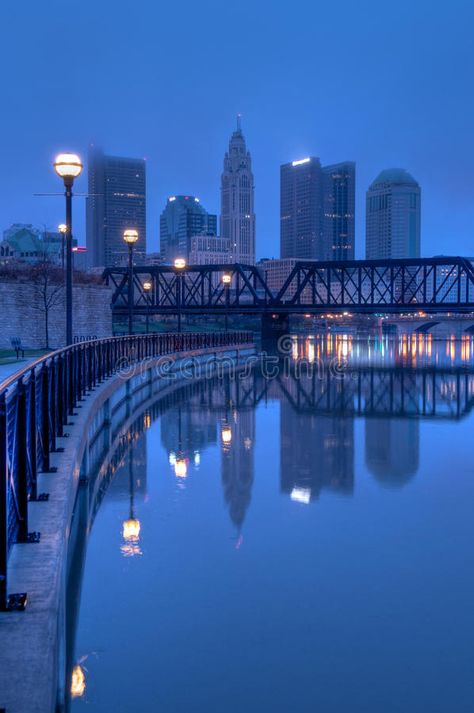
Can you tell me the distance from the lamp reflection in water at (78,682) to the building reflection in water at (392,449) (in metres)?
7.07

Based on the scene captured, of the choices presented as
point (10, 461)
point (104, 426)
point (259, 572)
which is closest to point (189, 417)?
point (104, 426)

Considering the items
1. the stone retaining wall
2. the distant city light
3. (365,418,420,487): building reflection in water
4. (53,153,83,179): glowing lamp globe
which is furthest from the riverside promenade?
the stone retaining wall

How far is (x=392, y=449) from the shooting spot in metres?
15.1

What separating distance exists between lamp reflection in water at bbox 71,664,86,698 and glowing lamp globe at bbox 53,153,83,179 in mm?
13144

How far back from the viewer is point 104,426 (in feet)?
58.5

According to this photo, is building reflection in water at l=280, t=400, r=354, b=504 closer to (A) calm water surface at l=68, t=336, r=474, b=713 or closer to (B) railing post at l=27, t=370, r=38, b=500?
(A) calm water surface at l=68, t=336, r=474, b=713

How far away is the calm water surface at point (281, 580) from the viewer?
5.40 m

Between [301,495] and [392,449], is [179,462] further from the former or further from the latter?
[392,449]

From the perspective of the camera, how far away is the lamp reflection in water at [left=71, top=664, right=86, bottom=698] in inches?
209

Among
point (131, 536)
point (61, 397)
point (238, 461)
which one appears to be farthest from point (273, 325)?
point (131, 536)

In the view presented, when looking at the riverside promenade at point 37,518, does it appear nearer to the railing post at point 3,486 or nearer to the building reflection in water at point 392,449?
the railing post at point 3,486

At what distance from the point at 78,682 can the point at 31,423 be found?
104 inches

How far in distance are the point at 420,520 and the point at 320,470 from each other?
3438 mm

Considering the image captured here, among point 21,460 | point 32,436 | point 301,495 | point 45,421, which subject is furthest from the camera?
point 301,495
